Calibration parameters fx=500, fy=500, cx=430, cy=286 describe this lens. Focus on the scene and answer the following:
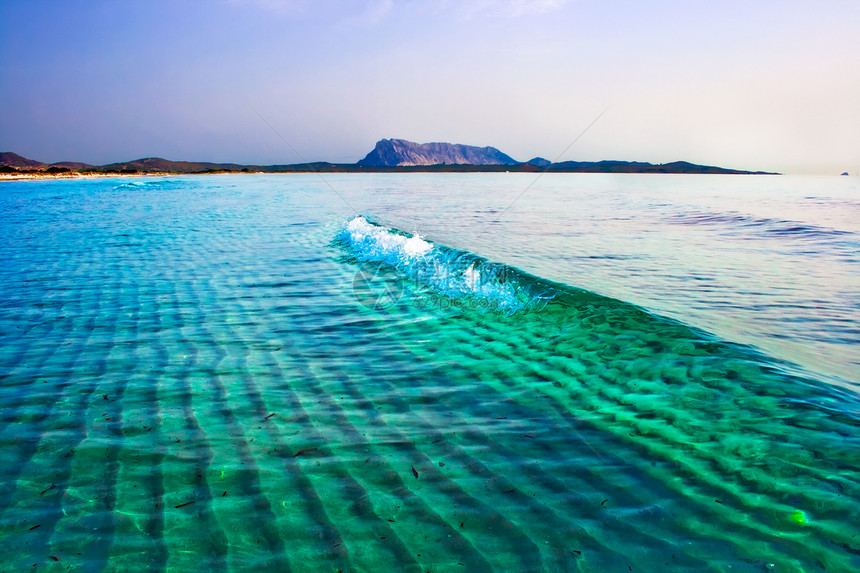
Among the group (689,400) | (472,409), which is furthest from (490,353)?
(689,400)

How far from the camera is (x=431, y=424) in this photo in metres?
4.41

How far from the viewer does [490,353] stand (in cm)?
640

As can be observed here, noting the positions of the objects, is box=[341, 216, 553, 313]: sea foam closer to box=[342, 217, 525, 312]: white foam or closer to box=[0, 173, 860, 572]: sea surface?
box=[342, 217, 525, 312]: white foam

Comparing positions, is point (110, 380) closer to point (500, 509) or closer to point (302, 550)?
point (302, 550)

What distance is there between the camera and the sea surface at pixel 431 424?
295 centimetres

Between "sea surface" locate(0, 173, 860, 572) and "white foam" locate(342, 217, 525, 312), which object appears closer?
"sea surface" locate(0, 173, 860, 572)

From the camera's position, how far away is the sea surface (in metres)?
2.95

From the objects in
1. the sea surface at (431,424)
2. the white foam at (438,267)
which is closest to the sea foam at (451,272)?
the white foam at (438,267)

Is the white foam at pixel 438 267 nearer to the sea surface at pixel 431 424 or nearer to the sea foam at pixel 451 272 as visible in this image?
the sea foam at pixel 451 272

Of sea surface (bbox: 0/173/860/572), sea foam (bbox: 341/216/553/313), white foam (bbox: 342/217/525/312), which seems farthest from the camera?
white foam (bbox: 342/217/525/312)

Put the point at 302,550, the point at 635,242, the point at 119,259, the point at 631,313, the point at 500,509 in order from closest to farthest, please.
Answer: the point at 302,550
the point at 500,509
the point at 631,313
the point at 119,259
the point at 635,242

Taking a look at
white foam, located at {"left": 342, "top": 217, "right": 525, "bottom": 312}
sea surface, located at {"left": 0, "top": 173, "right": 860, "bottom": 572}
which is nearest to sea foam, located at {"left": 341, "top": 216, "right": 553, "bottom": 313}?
white foam, located at {"left": 342, "top": 217, "right": 525, "bottom": 312}

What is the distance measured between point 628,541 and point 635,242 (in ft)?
47.8

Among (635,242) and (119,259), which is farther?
(635,242)
